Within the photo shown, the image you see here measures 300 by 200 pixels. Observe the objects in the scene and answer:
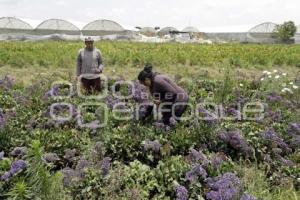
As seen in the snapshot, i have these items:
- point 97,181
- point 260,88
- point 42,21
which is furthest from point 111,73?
point 42,21

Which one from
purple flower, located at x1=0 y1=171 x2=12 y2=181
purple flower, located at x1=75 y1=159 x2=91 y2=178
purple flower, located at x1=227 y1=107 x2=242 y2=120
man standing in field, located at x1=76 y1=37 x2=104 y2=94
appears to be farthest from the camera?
man standing in field, located at x1=76 y1=37 x2=104 y2=94

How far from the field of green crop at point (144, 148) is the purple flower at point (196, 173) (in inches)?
0.4

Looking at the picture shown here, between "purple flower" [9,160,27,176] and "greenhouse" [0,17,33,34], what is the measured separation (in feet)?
158

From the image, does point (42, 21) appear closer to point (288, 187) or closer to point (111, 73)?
point (111, 73)

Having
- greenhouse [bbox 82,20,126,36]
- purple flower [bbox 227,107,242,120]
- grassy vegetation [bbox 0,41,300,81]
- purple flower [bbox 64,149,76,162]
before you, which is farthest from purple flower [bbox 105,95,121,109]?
greenhouse [bbox 82,20,126,36]

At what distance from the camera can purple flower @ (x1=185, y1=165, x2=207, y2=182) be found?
4.64m

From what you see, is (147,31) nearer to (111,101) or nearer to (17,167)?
(111,101)

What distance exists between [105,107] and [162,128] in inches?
40.6

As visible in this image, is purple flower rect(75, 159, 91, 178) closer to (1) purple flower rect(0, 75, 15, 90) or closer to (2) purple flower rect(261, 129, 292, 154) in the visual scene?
(2) purple flower rect(261, 129, 292, 154)

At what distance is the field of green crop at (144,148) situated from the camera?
14.5 feet

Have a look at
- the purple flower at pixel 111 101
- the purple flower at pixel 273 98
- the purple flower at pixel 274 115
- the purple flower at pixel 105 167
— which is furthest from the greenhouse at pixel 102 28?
the purple flower at pixel 105 167

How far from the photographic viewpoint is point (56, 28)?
51438mm

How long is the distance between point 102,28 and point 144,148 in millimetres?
48784

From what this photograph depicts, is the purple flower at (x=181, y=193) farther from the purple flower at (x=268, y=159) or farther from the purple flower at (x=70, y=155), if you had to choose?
the purple flower at (x=268, y=159)
